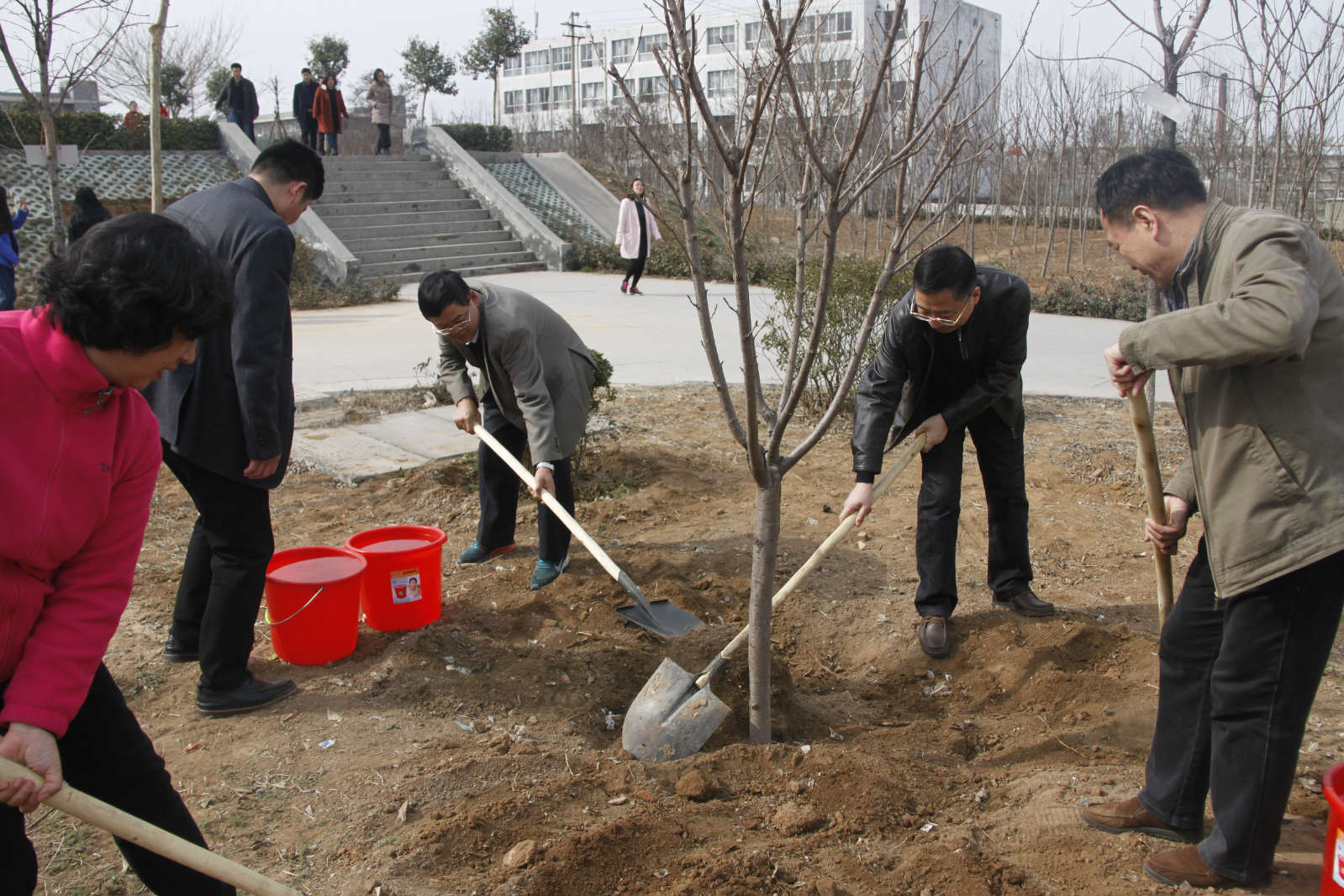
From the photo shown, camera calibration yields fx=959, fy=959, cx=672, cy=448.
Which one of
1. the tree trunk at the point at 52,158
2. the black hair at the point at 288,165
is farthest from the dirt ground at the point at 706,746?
the tree trunk at the point at 52,158

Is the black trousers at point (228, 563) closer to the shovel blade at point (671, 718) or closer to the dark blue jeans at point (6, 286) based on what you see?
the shovel blade at point (671, 718)

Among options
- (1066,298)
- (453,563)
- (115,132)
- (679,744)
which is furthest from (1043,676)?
(115,132)

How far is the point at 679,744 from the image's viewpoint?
2.97 metres

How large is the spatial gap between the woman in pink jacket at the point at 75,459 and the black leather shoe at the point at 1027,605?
3274 mm

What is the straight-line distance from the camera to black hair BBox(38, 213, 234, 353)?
1.55 meters

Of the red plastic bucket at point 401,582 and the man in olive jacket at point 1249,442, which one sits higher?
the man in olive jacket at point 1249,442

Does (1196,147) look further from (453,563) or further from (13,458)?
(13,458)

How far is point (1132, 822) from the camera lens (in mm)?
2432

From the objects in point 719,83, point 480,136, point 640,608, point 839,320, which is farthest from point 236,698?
point 719,83

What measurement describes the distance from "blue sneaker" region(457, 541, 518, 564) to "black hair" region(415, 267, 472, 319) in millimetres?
1219

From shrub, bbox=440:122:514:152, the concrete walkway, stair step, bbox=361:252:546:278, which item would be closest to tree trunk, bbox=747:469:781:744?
the concrete walkway

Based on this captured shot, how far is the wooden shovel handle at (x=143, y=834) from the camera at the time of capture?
5.31 ft

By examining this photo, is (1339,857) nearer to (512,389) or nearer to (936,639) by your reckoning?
(936,639)

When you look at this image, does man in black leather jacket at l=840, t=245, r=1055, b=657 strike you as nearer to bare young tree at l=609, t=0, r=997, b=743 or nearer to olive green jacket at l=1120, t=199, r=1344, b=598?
bare young tree at l=609, t=0, r=997, b=743
